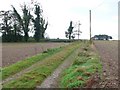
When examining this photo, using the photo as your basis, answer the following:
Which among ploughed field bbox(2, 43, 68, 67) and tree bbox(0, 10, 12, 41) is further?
tree bbox(0, 10, 12, 41)

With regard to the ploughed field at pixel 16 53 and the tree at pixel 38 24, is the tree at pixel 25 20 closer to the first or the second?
the tree at pixel 38 24

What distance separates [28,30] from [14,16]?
5.55 meters

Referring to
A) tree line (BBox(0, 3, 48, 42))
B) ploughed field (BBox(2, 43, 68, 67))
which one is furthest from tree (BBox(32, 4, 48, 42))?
ploughed field (BBox(2, 43, 68, 67))

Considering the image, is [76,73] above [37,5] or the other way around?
the other way around

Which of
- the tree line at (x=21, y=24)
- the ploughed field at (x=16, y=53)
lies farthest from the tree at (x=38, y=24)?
the ploughed field at (x=16, y=53)

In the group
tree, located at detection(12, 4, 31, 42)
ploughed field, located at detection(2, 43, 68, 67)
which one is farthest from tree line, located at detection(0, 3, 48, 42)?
ploughed field, located at detection(2, 43, 68, 67)

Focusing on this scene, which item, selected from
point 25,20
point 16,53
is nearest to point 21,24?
point 25,20

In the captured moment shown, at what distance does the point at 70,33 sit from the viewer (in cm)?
12562

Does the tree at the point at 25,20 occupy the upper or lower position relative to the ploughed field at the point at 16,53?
upper

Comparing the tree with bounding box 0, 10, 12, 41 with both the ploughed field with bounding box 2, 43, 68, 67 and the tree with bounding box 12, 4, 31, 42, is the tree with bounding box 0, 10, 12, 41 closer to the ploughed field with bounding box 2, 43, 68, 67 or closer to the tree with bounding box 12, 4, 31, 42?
the tree with bounding box 12, 4, 31, 42

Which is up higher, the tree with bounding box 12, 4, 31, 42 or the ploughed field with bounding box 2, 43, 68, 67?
the tree with bounding box 12, 4, 31, 42

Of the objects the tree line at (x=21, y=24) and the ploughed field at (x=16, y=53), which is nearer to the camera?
the ploughed field at (x=16, y=53)

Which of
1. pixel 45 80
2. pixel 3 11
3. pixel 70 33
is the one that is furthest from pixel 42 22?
pixel 45 80

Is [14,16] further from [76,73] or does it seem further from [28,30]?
[76,73]
